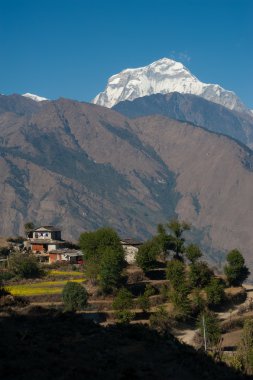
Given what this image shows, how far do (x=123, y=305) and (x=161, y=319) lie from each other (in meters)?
5.46

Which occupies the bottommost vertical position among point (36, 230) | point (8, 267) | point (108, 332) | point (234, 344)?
point (234, 344)

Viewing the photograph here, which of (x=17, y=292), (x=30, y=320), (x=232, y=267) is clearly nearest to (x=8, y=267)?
(x=17, y=292)

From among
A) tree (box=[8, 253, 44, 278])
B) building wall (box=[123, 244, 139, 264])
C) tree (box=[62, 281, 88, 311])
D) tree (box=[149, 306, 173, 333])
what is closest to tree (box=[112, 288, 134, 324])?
tree (box=[149, 306, 173, 333])

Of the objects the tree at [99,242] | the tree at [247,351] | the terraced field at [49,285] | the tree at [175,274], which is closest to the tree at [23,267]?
the terraced field at [49,285]

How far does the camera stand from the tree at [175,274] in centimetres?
8312

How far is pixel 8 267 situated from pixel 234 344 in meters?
38.6

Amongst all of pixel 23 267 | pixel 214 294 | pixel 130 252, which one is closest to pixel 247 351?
pixel 214 294

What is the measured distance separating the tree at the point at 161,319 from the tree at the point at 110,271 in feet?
29.4

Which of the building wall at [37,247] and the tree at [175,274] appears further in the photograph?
the building wall at [37,247]

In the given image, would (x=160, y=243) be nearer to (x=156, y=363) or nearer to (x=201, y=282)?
(x=201, y=282)

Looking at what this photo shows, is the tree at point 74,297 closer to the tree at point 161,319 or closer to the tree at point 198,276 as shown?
the tree at point 161,319

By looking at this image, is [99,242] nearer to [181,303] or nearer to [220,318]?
[181,303]

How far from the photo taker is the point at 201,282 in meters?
86.8

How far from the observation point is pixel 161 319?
71.1 m
